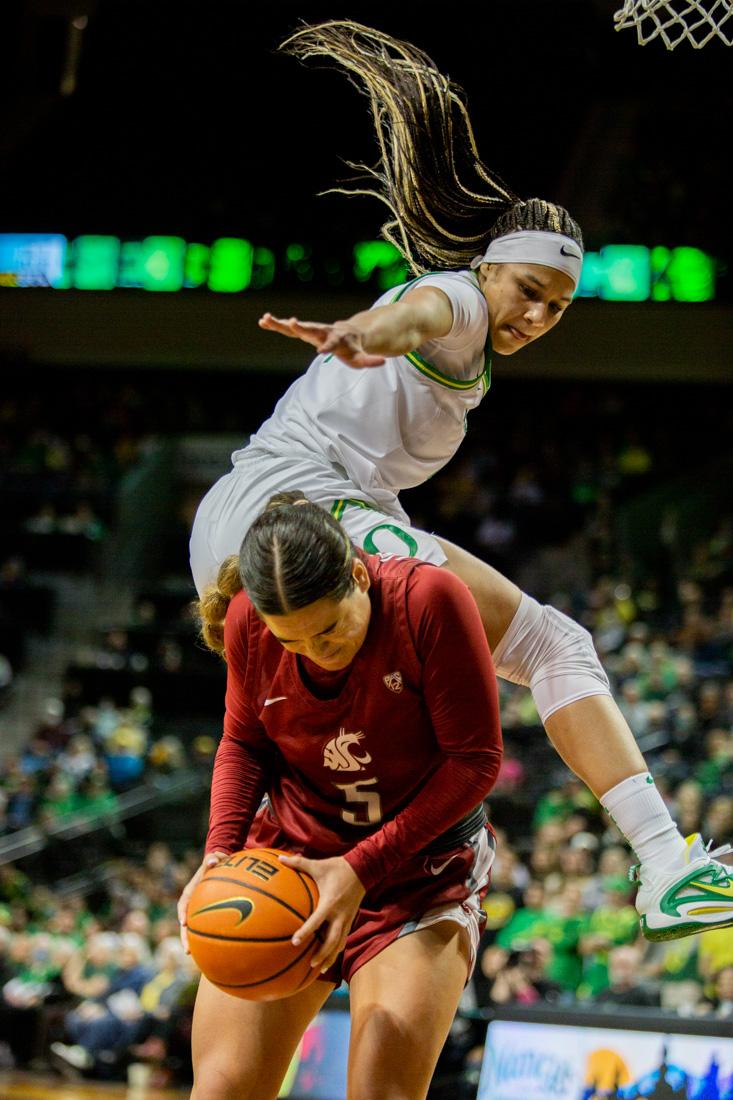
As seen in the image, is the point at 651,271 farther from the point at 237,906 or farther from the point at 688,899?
the point at 237,906

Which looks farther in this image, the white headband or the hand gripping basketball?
the white headband

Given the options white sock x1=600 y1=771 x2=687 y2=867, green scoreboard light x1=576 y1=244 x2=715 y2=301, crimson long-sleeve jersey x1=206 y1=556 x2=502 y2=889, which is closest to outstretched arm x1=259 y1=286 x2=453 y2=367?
crimson long-sleeve jersey x1=206 y1=556 x2=502 y2=889

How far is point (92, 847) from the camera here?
11.2m

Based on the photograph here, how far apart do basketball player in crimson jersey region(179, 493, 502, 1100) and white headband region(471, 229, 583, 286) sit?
0.87 m

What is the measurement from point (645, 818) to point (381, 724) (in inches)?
32.2

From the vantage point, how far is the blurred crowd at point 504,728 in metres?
7.99

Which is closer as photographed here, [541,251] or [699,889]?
[699,889]

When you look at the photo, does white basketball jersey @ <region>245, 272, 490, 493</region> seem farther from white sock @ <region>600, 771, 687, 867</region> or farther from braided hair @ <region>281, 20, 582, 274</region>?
white sock @ <region>600, 771, 687, 867</region>

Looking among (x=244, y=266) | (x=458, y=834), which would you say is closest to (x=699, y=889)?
(x=458, y=834)

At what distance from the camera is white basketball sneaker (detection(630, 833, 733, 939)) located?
3162 mm

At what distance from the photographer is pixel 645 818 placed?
128 inches

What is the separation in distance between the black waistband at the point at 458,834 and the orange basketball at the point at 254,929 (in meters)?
0.35

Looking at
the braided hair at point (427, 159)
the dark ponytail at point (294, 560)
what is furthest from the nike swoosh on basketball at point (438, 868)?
the braided hair at point (427, 159)

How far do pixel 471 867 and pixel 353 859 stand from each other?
0.40 m
